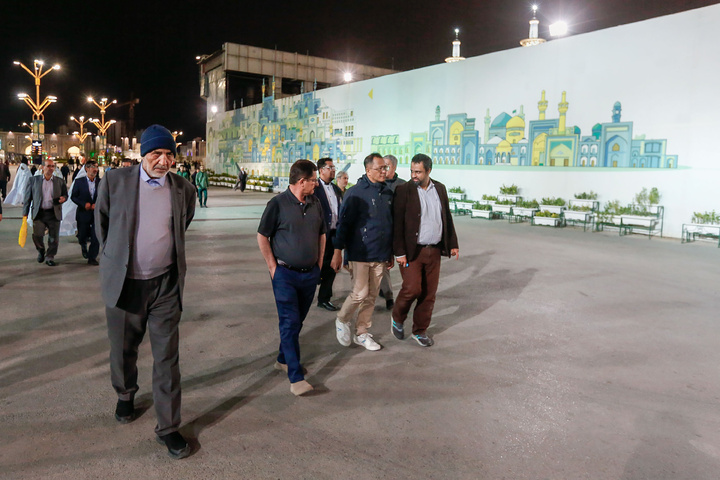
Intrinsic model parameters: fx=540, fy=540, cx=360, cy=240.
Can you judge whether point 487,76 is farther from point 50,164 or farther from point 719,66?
point 50,164

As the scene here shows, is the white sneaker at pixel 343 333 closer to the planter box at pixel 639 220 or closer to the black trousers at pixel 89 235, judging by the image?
the black trousers at pixel 89 235

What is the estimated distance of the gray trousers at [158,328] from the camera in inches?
133

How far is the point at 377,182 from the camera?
5.30 metres

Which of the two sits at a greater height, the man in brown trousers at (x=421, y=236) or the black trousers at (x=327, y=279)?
the man in brown trousers at (x=421, y=236)

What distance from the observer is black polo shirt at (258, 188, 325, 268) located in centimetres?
422

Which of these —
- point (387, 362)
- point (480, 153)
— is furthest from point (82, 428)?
point (480, 153)

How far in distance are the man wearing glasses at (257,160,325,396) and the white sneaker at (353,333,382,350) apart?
1.20 metres

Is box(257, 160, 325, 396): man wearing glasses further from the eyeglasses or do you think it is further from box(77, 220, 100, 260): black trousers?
box(77, 220, 100, 260): black trousers

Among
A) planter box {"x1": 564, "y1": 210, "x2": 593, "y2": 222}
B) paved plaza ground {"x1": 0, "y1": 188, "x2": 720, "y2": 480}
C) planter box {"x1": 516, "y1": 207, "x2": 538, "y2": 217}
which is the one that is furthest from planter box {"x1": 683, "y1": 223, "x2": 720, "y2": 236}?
paved plaza ground {"x1": 0, "y1": 188, "x2": 720, "y2": 480}

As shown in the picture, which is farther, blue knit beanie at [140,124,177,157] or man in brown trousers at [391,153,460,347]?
man in brown trousers at [391,153,460,347]

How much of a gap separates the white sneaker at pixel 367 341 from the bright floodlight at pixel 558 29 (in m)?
25.4

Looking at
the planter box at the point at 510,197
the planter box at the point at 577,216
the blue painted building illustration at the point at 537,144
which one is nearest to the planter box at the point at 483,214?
the planter box at the point at 510,197

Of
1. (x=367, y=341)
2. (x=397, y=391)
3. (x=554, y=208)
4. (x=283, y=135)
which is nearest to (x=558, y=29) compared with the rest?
(x=554, y=208)

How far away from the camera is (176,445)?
10.7 ft
